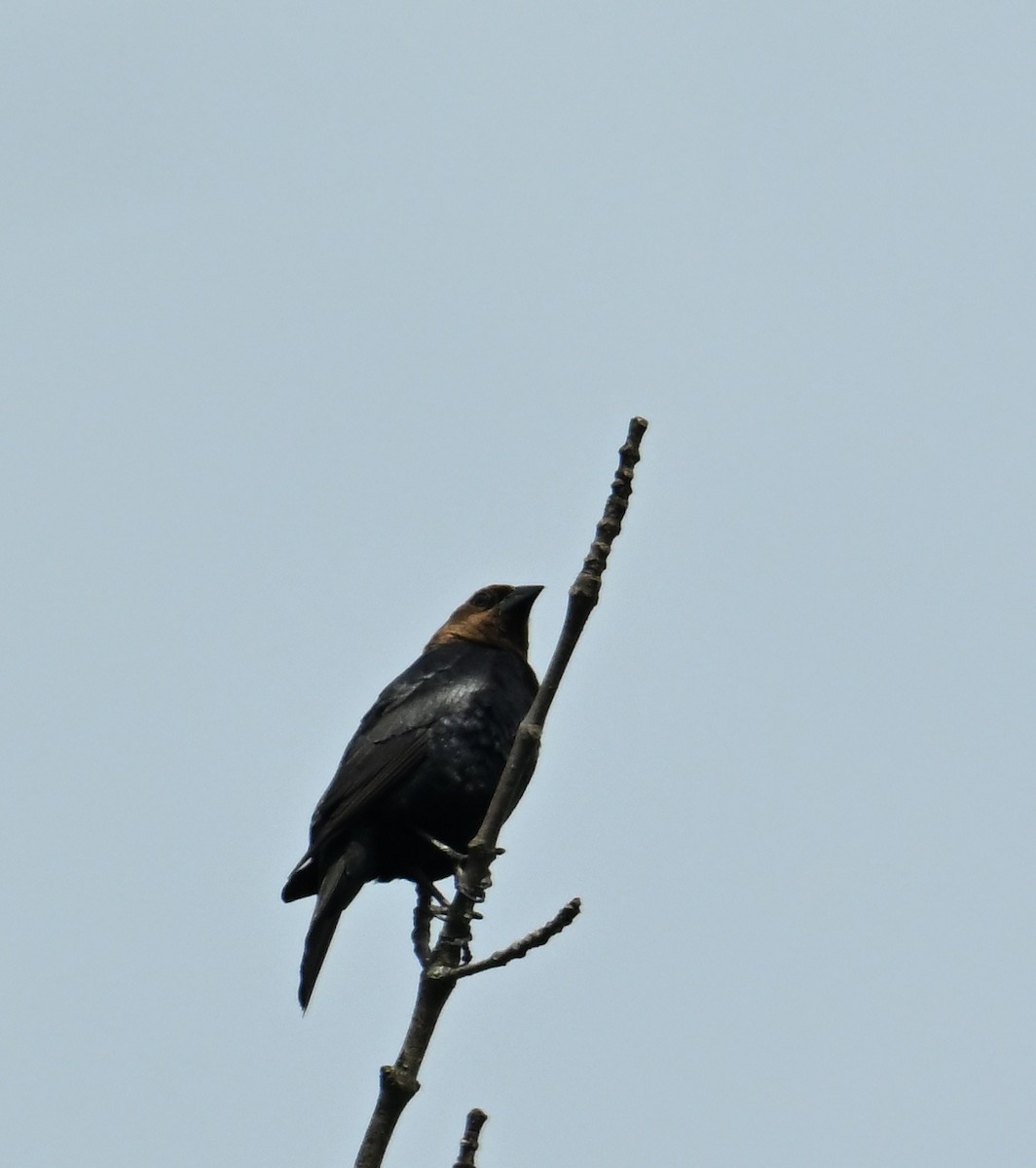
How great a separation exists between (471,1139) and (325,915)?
9.67ft

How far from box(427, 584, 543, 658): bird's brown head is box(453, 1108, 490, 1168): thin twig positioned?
14.4 feet

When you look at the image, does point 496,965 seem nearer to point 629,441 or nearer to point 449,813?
point 629,441

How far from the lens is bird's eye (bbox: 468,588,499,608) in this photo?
26.9ft

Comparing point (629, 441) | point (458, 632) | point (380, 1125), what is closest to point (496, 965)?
point (380, 1125)

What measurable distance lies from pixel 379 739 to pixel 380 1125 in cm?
331

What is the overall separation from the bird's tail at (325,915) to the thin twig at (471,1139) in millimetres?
2677

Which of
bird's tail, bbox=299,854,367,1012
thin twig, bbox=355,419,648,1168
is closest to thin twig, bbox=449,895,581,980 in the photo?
thin twig, bbox=355,419,648,1168

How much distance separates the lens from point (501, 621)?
7988 mm

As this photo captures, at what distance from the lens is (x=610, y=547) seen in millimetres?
3928

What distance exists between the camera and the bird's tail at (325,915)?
20.0 ft

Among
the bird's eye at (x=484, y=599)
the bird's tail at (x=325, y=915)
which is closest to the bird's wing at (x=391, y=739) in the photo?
the bird's tail at (x=325, y=915)

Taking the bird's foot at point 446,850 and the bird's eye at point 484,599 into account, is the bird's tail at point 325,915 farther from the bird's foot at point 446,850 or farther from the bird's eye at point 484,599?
the bird's eye at point 484,599

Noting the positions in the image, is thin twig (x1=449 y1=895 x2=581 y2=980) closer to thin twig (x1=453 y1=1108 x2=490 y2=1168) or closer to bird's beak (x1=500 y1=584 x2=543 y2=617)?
thin twig (x1=453 y1=1108 x2=490 y2=1168)

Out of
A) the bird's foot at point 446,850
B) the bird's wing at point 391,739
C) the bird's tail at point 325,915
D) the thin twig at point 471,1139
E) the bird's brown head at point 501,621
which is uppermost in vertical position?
the bird's brown head at point 501,621
